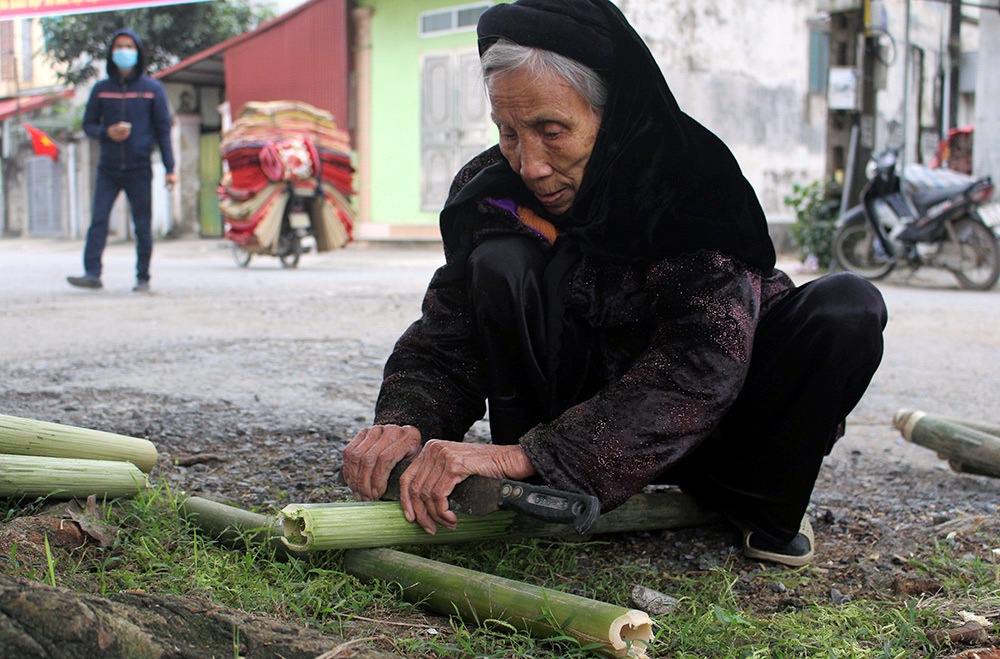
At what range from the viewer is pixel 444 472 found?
1.59m

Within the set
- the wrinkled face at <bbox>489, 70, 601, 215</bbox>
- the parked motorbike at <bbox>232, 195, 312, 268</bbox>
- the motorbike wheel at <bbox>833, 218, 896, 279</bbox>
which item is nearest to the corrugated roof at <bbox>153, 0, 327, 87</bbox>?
the parked motorbike at <bbox>232, 195, 312, 268</bbox>

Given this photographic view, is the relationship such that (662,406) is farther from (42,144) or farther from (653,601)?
(42,144)

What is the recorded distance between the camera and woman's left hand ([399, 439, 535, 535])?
1580mm

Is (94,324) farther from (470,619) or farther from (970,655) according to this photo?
(970,655)

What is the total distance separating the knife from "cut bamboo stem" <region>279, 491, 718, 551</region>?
108 millimetres

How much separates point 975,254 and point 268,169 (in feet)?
23.6

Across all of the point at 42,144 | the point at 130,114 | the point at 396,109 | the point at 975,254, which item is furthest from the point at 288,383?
the point at 42,144

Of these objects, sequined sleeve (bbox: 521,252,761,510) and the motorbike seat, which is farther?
the motorbike seat

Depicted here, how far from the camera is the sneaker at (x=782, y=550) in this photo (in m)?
1.91

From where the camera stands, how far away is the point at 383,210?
610 inches

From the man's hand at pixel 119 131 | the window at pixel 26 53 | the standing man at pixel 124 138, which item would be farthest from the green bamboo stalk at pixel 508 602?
the window at pixel 26 53

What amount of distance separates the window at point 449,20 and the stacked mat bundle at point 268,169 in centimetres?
424

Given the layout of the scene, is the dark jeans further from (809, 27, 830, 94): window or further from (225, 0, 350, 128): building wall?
(809, 27, 830, 94): window

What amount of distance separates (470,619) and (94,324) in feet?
14.6
